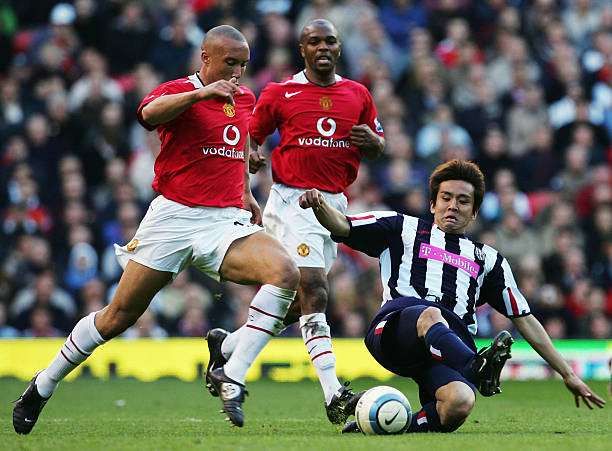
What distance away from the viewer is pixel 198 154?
784cm

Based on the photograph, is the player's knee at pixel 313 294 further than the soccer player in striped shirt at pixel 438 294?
Yes

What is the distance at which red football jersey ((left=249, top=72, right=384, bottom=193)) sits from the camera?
9.07 metres

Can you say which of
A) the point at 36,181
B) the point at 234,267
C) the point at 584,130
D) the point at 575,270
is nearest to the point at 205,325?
the point at 36,181

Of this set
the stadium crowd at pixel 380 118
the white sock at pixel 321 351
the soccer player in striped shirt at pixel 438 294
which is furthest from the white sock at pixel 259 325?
the stadium crowd at pixel 380 118

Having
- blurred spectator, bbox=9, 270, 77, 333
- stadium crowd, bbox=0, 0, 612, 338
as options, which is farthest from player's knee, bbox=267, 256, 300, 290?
blurred spectator, bbox=9, 270, 77, 333

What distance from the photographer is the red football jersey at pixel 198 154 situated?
7.82 meters

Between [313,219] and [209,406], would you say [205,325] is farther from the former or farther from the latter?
[313,219]

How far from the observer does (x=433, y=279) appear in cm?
765

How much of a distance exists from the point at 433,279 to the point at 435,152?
819 cm

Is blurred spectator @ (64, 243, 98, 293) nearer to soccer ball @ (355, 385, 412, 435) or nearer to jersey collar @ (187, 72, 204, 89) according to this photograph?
jersey collar @ (187, 72, 204, 89)

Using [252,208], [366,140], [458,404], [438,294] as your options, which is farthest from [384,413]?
[366,140]

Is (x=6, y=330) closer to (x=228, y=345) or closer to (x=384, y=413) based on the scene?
(x=228, y=345)

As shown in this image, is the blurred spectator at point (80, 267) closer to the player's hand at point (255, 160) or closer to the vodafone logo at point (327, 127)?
the player's hand at point (255, 160)

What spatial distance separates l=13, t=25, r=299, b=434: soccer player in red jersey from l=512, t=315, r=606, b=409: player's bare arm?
1355 mm
